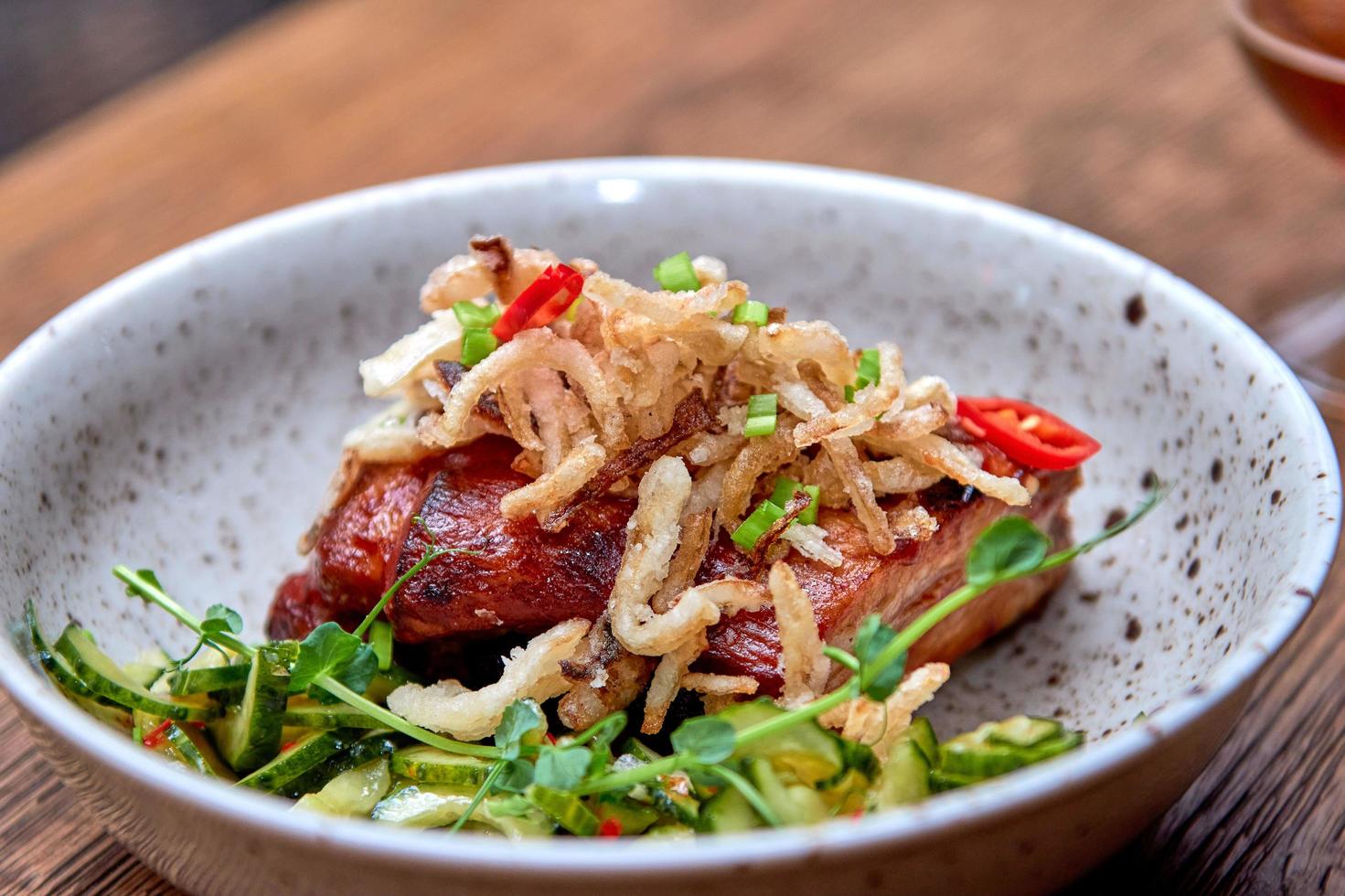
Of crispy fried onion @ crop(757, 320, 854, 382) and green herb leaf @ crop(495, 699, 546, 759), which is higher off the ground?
crispy fried onion @ crop(757, 320, 854, 382)

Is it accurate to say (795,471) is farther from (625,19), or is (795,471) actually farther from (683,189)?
(625,19)

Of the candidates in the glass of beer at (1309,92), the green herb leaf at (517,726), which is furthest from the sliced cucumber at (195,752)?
the glass of beer at (1309,92)

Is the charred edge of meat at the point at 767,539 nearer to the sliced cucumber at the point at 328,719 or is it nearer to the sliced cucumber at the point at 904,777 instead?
the sliced cucumber at the point at 904,777

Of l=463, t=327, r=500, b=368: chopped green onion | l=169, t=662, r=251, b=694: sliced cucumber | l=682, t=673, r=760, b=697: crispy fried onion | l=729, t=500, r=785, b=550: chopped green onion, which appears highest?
l=463, t=327, r=500, b=368: chopped green onion

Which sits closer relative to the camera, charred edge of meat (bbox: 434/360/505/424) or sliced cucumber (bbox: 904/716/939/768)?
sliced cucumber (bbox: 904/716/939/768)

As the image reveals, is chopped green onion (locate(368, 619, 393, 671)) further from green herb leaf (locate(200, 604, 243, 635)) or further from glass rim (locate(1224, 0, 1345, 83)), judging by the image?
glass rim (locate(1224, 0, 1345, 83))

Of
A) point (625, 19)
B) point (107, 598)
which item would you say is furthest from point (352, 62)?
point (107, 598)

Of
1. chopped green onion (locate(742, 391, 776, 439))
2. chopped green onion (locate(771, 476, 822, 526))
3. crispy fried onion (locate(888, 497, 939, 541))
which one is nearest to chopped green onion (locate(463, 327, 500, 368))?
chopped green onion (locate(742, 391, 776, 439))

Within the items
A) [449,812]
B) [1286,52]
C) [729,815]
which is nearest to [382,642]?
[449,812]
